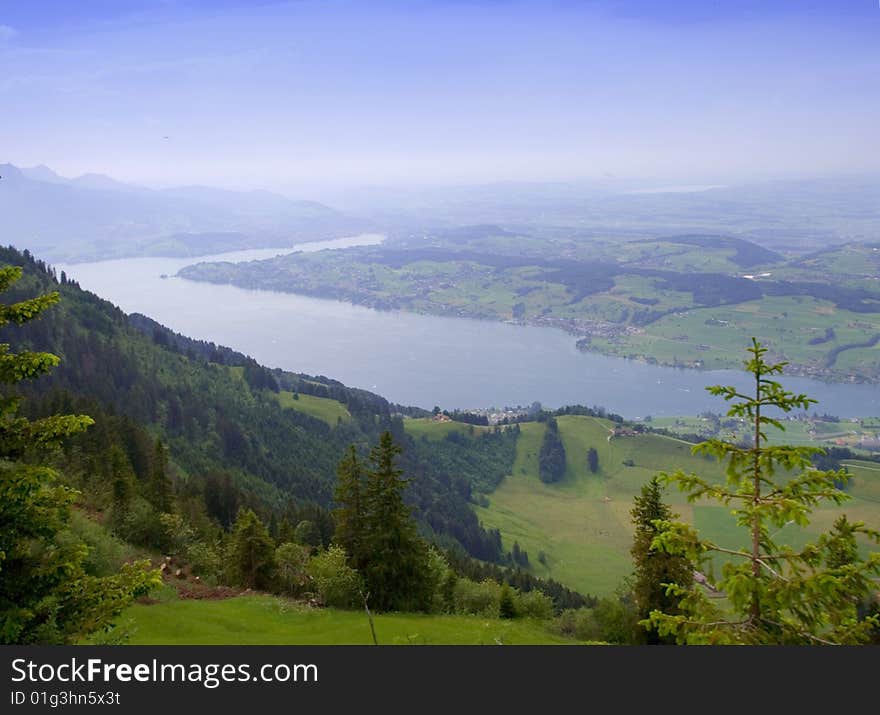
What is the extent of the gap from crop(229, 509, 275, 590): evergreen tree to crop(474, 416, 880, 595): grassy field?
95333 mm

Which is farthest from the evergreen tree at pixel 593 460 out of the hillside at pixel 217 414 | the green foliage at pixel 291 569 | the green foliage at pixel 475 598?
the green foliage at pixel 291 569

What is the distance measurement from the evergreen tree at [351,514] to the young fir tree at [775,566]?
26.3 meters

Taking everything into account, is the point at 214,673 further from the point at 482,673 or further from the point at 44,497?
the point at 44,497

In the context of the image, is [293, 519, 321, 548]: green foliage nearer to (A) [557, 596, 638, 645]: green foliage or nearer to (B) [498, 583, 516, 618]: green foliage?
(B) [498, 583, 516, 618]: green foliage

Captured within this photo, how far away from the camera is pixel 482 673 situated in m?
7.67

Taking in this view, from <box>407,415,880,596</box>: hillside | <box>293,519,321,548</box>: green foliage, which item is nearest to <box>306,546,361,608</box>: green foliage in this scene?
<box>293,519,321,548</box>: green foliage

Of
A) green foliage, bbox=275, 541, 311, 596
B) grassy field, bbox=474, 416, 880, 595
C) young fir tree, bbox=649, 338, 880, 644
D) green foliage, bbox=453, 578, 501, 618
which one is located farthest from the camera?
grassy field, bbox=474, 416, 880, 595

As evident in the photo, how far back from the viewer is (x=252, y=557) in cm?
3675

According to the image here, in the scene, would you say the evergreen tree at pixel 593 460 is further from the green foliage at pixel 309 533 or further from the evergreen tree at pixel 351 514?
the evergreen tree at pixel 351 514

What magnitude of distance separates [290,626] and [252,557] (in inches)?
336

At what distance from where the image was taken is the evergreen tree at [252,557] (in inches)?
1431

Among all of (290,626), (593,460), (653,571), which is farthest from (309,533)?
(593,460)

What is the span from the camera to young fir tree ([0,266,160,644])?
10.9 m

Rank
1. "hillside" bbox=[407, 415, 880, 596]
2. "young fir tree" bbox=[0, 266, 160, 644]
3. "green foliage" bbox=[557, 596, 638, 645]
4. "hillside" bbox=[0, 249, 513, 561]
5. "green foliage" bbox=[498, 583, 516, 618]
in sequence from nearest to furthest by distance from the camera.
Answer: "young fir tree" bbox=[0, 266, 160, 644] < "green foliage" bbox=[557, 596, 638, 645] < "green foliage" bbox=[498, 583, 516, 618] < "hillside" bbox=[0, 249, 513, 561] < "hillside" bbox=[407, 415, 880, 596]
